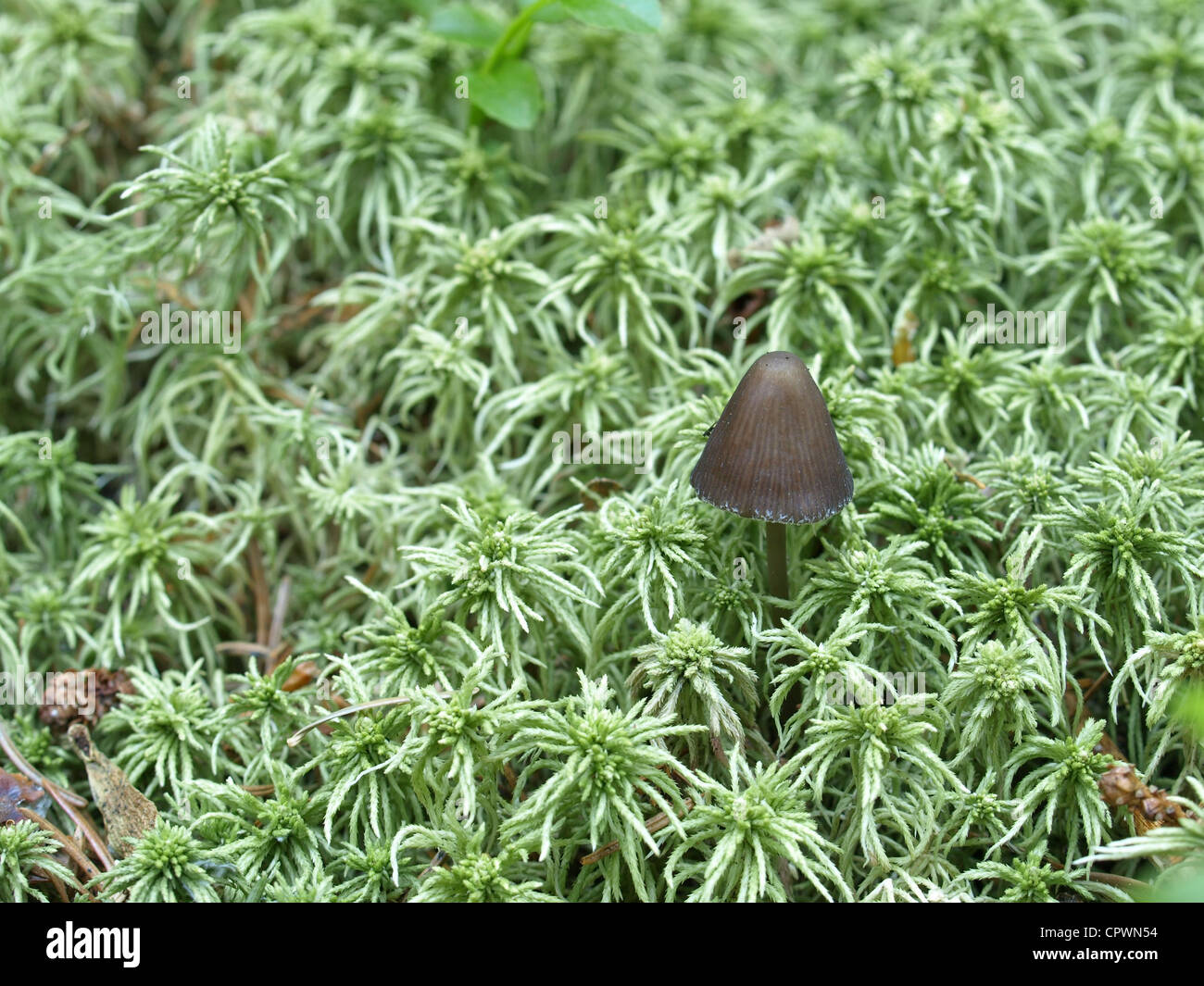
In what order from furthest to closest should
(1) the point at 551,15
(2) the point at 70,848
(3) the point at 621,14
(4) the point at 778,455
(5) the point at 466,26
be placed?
(5) the point at 466,26, (1) the point at 551,15, (3) the point at 621,14, (2) the point at 70,848, (4) the point at 778,455

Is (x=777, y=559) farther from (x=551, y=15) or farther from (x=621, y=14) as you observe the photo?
(x=551, y=15)

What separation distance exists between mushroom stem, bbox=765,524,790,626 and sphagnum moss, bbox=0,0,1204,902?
0.16 ft

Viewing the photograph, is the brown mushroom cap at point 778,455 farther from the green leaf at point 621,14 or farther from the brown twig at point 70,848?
the brown twig at point 70,848

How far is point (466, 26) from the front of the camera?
338 cm

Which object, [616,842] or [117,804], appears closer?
[616,842]

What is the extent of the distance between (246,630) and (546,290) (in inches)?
54.7

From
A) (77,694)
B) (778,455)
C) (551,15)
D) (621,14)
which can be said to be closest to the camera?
(778,455)

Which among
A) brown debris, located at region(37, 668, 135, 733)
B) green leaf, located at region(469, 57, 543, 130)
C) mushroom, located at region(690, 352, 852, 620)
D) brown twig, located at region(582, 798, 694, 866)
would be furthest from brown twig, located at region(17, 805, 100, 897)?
green leaf, located at region(469, 57, 543, 130)

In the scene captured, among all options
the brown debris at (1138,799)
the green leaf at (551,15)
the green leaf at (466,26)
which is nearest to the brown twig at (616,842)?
the brown debris at (1138,799)

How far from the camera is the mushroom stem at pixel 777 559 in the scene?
8.09 ft

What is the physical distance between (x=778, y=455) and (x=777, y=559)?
348mm

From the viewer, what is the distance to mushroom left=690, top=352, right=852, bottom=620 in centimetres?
223

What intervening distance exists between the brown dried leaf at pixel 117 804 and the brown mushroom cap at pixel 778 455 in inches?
61.4

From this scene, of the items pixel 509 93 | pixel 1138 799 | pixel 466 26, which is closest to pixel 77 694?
pixel 509 93
